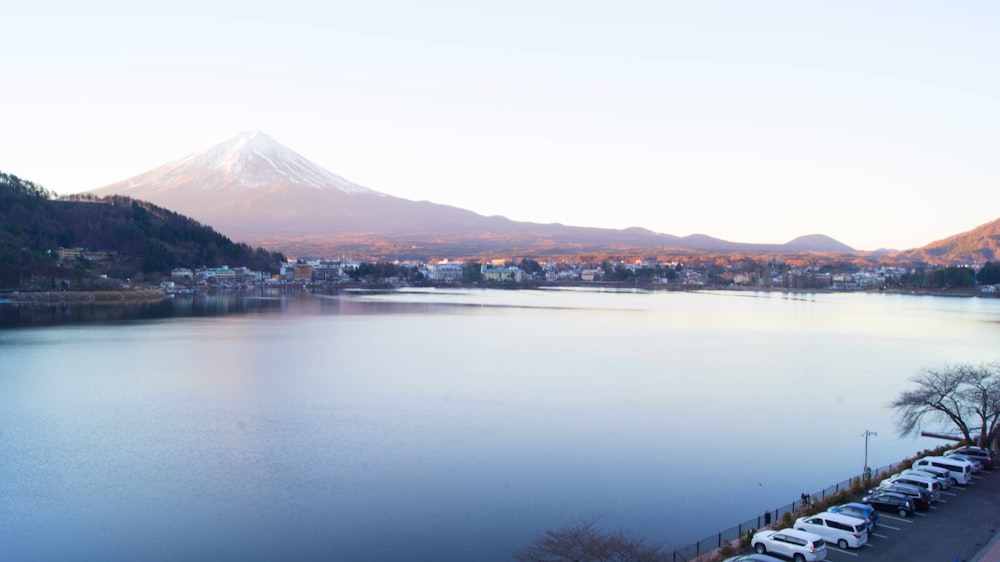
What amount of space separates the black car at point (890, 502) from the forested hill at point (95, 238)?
1872 cm

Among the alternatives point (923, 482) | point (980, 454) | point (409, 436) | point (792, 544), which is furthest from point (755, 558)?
point (409, 436)

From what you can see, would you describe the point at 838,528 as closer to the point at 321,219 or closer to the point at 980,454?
the point at 980,454

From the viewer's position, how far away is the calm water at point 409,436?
3.54 meters

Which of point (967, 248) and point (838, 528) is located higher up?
point (967, 248)

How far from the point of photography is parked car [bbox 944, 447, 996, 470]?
4.05 meters

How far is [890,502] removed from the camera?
131 inches

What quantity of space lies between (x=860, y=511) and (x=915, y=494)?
0.40 metres

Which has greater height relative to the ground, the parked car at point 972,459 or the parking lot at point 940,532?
the parked car at point 972,459

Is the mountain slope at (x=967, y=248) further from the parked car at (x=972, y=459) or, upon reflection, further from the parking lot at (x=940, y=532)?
the parking lot at (x=940, y=532)

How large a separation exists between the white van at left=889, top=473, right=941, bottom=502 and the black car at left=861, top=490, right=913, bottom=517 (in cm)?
19

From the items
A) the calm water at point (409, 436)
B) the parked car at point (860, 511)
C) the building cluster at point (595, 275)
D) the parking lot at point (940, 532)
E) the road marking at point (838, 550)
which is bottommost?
the calm water at point (409, 436)

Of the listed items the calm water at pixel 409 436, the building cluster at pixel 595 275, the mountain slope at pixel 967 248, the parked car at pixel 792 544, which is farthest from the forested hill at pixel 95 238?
the mountain slope at pixel 967 248

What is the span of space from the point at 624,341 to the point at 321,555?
843 centimetres

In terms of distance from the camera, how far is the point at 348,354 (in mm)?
9453
